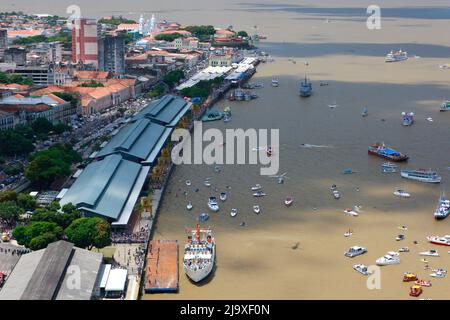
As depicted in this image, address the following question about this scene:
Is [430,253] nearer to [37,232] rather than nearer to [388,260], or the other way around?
[388,260]

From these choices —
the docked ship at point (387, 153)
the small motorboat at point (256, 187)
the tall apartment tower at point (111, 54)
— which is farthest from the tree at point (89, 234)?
the tall apartment tower at point (111, 54)

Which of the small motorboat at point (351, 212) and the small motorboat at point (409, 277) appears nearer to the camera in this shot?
the small motorboat at point (409, 277)

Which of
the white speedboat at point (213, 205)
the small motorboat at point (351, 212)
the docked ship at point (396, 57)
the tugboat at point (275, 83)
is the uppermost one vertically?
the docked ship at point (396, 57)

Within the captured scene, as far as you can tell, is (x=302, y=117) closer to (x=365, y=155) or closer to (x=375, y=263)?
(x=365, y=155)

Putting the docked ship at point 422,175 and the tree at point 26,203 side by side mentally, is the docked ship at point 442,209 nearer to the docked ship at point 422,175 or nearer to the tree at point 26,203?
the docked ship at point 422,175

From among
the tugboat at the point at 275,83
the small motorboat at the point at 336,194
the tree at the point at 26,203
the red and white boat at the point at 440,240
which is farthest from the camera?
the tugboat at the point at 275,83

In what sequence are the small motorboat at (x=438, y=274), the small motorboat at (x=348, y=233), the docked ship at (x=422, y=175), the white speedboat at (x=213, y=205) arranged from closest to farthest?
1. the small motorboat at (x=438, y=274)
2. the small motorboat at (x=348, y=233)
3. the white speedboat at (x=213, y=205)
4. the docked ship at (x=422, y=175)

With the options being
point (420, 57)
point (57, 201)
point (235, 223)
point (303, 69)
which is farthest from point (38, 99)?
point (420, 57)

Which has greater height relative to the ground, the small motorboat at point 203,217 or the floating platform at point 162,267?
the small motorboat at point 203,217
